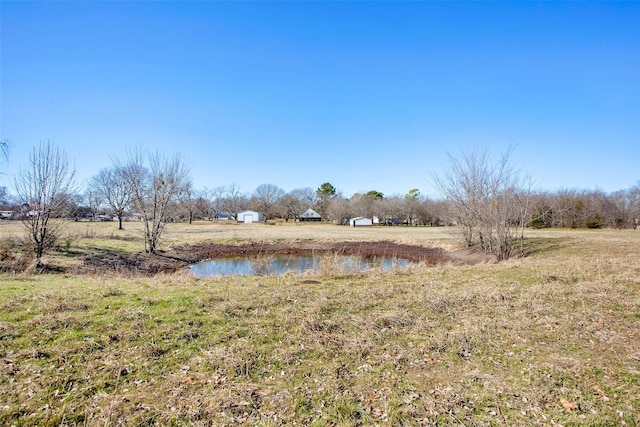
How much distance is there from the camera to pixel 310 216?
3425 inches

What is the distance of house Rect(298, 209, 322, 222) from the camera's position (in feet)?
284

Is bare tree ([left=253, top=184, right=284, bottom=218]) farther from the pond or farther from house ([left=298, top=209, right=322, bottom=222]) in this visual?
the pond

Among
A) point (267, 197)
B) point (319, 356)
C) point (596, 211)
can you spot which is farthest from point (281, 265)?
point (267, 197)

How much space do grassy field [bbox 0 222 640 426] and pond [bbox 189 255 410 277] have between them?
475cm

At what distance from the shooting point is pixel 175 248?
982 inches

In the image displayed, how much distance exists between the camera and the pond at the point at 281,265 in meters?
12.8

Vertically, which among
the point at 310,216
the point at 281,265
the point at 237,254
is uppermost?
the point at 310,216

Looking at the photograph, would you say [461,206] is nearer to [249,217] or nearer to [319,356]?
[319,356]

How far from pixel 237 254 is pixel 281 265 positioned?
648 cm

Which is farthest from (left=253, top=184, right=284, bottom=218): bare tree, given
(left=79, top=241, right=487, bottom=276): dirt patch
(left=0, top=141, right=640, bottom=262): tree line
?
(left=79, top=241, right=487, bottom=276): dirt patch

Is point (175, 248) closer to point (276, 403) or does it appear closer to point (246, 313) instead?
point (246, 313)

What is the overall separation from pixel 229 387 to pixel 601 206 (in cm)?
5524

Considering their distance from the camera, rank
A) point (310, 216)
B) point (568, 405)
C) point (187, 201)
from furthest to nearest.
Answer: point (310, 216) < point (187, 201) < point (568, 405)

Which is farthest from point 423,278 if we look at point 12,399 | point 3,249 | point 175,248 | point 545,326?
point 175,248
